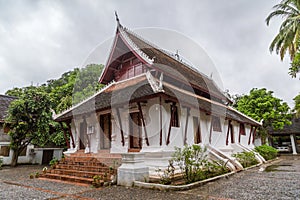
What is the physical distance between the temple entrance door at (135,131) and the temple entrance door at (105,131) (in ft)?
4.63

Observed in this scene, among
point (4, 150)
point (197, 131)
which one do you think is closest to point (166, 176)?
point (197, 131)

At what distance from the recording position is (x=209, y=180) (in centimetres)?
637

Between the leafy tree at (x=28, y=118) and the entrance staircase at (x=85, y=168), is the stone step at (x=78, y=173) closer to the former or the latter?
the entrance staircase at (x=85, y=168)

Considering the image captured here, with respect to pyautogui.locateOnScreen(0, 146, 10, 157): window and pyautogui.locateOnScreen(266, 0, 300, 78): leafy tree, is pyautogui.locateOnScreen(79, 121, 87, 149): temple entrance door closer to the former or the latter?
pyautogui.locateOnScreen(0, 146, 10, 157): window

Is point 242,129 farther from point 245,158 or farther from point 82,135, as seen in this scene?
point 82,135

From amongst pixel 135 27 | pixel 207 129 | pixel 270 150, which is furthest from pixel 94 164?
pixel 270 150

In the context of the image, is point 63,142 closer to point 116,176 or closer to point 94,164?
point 94,164

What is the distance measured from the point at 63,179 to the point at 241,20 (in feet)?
31.8

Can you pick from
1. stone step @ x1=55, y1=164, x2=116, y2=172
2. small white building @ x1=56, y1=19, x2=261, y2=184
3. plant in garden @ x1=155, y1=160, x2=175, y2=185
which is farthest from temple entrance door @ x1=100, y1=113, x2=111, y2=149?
plant in garden @ x1=155, y1=160, x2=175, y2=185

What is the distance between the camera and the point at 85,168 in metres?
7.52

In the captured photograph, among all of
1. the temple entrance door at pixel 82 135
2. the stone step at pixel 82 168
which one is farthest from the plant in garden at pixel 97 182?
the temple entrance door at pixel 82 135

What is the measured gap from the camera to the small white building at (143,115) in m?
7.14

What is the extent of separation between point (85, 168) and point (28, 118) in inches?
281

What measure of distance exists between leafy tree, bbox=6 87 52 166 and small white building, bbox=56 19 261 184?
317cm
